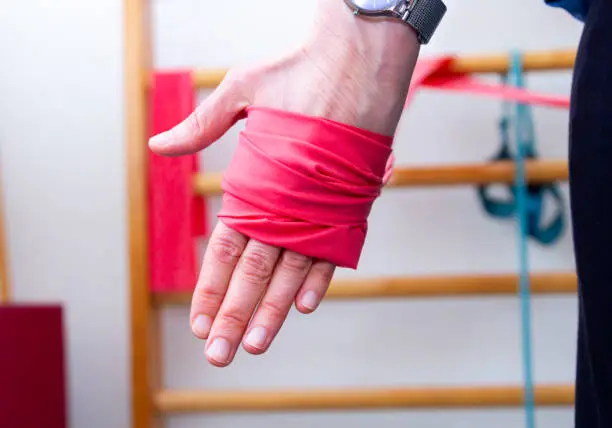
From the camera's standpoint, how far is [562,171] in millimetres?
1313

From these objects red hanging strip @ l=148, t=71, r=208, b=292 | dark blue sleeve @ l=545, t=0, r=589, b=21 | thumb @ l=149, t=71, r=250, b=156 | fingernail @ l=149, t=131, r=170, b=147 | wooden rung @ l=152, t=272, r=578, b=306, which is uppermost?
dark blue sleeve @ l=545, t=0, r=589, b=21

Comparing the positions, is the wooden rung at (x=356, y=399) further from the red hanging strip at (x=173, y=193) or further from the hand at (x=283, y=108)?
the hand at (x=283, y=108)

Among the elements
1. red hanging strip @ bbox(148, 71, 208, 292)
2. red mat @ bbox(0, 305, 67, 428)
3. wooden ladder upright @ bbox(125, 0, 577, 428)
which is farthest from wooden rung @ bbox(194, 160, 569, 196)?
red mat @ bbox(0, 305, 67, 428)

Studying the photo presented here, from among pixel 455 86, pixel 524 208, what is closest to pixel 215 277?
pixel 455 86

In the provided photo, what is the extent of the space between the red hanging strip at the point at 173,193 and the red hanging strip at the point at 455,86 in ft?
1.40

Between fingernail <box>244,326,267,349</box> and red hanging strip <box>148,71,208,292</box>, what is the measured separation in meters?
0.84

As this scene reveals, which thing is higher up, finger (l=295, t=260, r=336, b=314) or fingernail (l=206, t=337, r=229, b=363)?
finger (l=295, t=260, r=336, b=314)

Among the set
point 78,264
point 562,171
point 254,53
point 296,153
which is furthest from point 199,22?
point 296,153

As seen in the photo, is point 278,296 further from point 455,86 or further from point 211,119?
point 455,86

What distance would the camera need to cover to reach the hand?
19.6 inches

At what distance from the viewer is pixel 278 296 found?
50cm

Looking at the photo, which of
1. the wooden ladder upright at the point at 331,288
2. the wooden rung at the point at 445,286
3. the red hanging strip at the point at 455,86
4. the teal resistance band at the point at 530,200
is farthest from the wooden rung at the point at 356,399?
the red hanging strip at the point at 455,86

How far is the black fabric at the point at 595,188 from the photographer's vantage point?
44 cm

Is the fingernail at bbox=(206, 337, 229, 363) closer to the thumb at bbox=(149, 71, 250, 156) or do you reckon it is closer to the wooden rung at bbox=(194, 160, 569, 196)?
the thumb at bbox=(149, 71, 250, 156)
